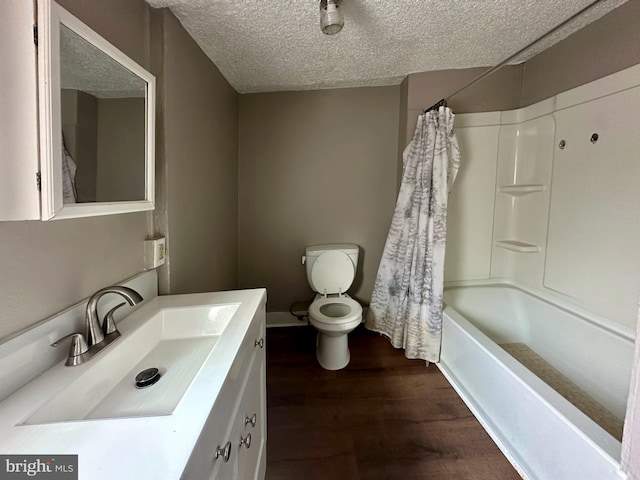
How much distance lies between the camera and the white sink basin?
692mm

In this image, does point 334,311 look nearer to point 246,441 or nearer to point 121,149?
point 246,441

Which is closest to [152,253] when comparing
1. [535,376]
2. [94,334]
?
[94,334]

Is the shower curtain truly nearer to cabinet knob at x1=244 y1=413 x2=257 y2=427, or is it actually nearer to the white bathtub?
the white bathtub

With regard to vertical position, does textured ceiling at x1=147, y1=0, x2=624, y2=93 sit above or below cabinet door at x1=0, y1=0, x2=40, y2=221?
above

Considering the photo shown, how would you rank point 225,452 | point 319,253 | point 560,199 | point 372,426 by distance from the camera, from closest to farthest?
1. point 225,452
2. point 372,426
3. point 560,199
4. point 319,253

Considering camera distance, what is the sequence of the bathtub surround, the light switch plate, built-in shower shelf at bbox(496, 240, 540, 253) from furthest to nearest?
built-in shower shelf at bbox(496, 240, 540, 253)
the bathtub surround
the light switch plate

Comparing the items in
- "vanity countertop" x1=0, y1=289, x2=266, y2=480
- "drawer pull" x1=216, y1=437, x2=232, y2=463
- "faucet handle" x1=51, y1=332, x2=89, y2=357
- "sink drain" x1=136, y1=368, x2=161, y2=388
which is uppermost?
"faucet handle" x1=51, y1=332, x2=89, y2=357

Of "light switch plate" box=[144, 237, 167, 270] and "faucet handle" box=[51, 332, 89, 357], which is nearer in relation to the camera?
"faucet handle" box=[51, 332, 89, 357]

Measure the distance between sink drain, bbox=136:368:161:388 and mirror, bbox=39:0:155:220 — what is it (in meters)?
0.48

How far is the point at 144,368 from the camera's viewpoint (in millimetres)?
906

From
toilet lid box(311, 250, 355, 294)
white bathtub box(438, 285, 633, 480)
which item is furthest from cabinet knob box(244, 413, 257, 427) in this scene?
toilet lid box(311, 250, 355, 294)

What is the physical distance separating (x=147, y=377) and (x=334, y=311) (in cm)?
152

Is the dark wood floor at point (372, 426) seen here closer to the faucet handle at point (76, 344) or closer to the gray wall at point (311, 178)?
the gray wall at point (311, 178)

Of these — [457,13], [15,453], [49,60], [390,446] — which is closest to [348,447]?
[390,446]
